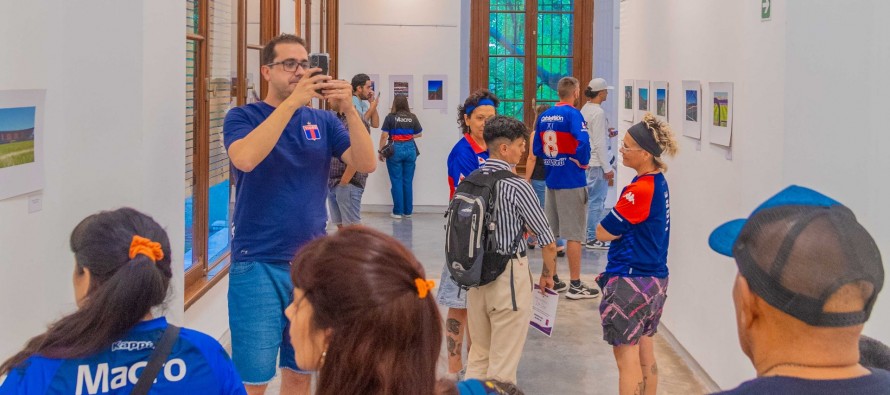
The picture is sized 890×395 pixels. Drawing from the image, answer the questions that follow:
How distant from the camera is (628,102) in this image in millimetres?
8062

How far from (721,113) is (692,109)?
662mm

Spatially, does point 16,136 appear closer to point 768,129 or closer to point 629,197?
point 629,197

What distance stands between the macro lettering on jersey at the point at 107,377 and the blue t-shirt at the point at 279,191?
4.57ft

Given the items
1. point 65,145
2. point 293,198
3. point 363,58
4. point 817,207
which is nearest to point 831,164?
point 293,198

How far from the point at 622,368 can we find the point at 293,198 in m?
1.96

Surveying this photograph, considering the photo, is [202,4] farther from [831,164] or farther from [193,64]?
[831,164]

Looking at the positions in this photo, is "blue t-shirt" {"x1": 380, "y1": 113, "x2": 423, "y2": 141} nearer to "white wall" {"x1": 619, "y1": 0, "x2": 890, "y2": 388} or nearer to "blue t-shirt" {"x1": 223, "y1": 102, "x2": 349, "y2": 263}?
"white wall" {"x1": 619, "y1": 0, "x2": 890, "y2": 388}

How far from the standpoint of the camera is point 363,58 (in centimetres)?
1309

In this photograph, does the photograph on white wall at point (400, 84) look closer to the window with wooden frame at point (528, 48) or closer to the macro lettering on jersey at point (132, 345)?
the window with wooden frame at point (528, 48)

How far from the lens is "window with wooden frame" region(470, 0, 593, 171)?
44.7ft

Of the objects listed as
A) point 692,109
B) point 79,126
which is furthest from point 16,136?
point 692,109

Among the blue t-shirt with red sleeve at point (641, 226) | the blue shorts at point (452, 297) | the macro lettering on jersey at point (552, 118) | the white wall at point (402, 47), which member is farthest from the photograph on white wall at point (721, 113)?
the white wall at point (402, 47)

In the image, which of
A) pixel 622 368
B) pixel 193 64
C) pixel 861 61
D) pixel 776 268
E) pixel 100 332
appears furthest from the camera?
pixel 193 64

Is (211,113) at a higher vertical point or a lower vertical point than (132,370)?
higher
